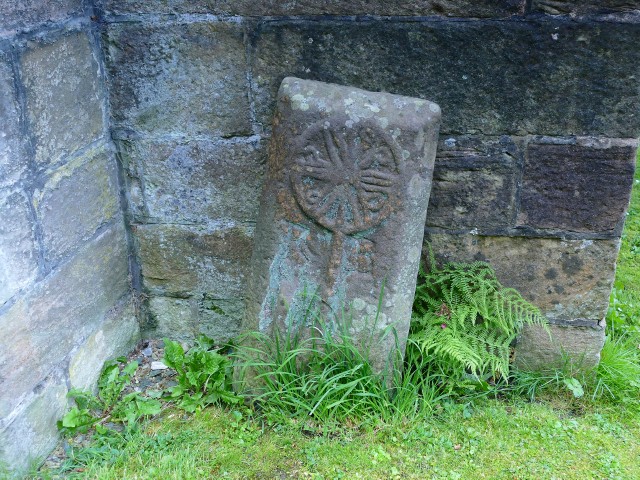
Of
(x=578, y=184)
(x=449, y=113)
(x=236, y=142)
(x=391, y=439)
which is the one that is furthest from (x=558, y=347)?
(x=236, y=142)

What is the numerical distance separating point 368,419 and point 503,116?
129 centimetres

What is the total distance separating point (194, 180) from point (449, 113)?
3.65 feet

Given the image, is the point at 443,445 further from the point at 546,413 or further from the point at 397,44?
the point at 397,44

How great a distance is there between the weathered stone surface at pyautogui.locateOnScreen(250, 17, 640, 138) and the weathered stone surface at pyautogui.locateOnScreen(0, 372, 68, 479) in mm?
1467

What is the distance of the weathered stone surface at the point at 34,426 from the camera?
2113 millimetres

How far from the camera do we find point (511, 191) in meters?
2.48

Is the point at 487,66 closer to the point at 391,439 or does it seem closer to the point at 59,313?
the point at 391,439

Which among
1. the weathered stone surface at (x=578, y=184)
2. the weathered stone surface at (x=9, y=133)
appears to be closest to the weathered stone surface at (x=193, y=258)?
the weathered stone surface at (x=9, y=133)

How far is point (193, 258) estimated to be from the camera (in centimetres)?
283

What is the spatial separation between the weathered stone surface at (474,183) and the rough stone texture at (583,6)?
49 cm

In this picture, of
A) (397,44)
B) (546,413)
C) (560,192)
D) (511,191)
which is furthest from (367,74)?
(546,413)

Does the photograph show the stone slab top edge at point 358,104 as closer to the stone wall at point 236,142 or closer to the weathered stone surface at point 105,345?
the stone wall at point 236,142

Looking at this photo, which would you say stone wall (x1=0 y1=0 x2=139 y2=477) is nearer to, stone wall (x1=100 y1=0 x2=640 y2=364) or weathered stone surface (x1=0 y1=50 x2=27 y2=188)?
weathered stone surface (x1=0 y1=50 x2=27 y2=188)

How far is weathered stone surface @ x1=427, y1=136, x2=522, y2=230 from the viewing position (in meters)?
2.44
